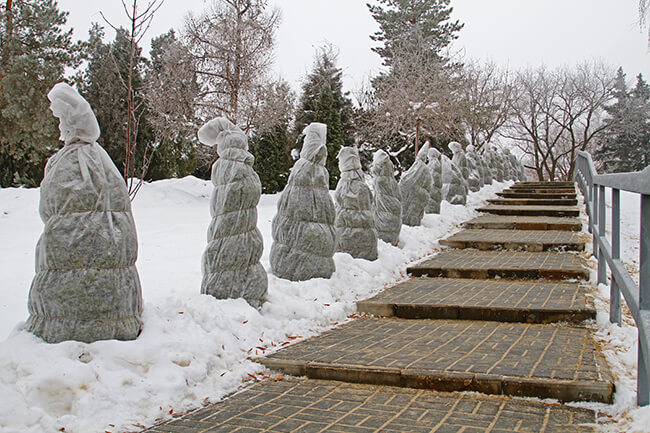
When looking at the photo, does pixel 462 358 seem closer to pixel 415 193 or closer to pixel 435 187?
pixel 415 193

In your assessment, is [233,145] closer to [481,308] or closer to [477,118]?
[481,308]

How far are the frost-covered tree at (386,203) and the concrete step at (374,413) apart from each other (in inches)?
227

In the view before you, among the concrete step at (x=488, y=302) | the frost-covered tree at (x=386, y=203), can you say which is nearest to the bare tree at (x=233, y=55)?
the frost-covered tree at (x=386, y=203)

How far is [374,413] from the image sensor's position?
367cm

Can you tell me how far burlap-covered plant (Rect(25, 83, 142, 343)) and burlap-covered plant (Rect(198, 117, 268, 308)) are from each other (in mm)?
1270

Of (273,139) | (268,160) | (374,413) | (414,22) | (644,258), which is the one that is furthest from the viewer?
(414,22)

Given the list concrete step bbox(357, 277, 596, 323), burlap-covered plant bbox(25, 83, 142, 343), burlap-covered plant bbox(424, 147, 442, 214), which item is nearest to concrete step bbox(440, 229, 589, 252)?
burlap-covered plant bbox(424, 147, 442, 214)

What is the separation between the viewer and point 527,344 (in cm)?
490

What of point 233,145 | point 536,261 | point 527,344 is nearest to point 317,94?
point 536,261

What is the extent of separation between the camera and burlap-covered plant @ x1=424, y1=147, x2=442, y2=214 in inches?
542

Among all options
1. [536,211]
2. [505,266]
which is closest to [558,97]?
[536,211]

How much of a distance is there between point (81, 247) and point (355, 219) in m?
4.97

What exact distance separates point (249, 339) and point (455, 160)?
15.0m

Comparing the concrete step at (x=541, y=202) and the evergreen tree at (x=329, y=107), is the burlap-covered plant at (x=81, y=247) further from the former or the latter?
the evergreen tree at (x=329, y=107)
